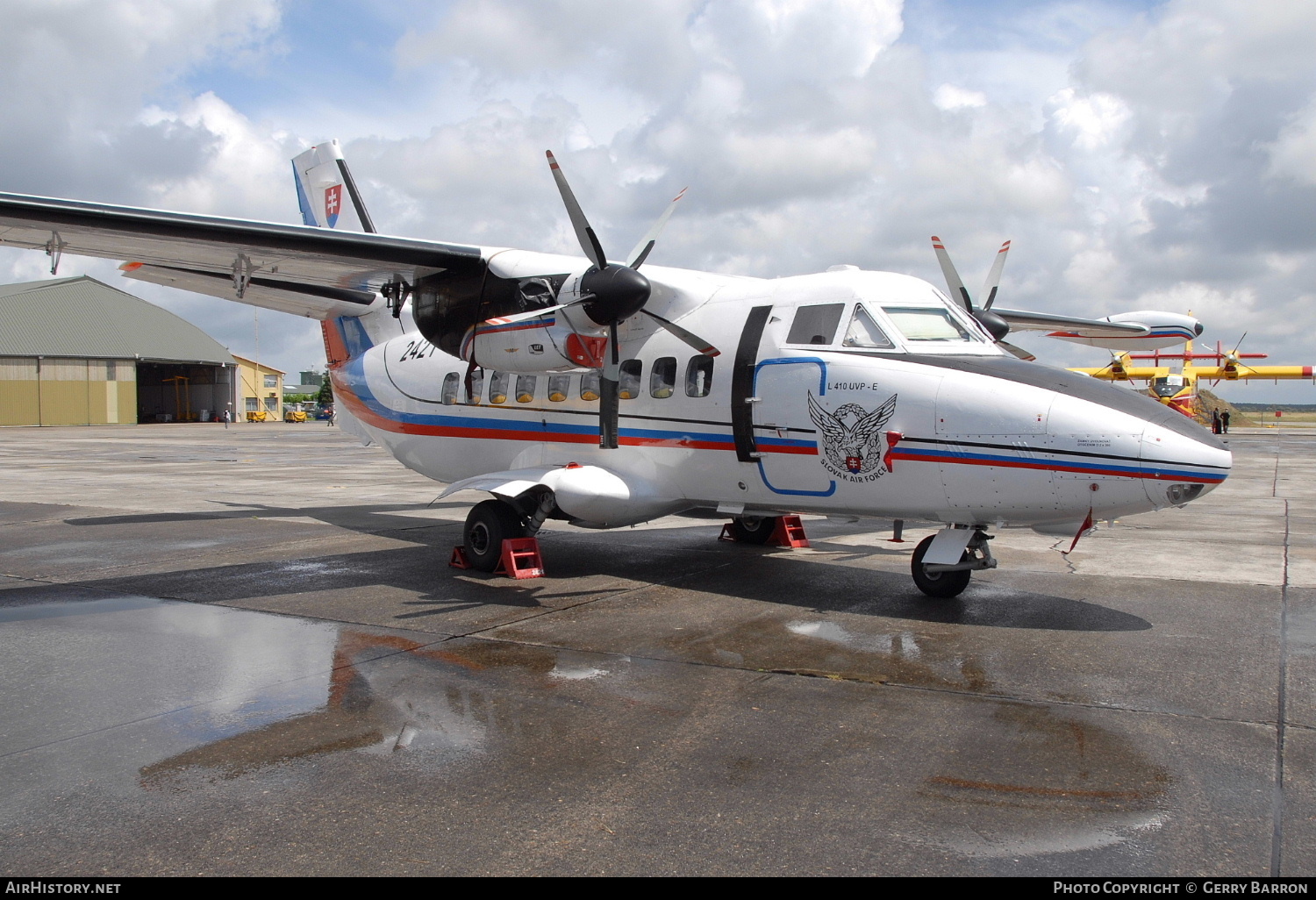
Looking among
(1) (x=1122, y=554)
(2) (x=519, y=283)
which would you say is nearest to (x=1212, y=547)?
(1) (x=1122, y=554)

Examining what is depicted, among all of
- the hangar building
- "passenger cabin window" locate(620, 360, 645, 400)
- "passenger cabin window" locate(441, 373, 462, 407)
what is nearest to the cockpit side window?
"passenger cabin window" locate(620, 360, 645, 400)

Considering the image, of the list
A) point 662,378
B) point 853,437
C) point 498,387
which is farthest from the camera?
point 498,387

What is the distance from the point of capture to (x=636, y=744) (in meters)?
4.89

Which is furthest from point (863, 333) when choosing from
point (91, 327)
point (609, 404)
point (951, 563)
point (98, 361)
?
point (91, 327)

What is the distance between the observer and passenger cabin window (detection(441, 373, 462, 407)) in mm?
12086

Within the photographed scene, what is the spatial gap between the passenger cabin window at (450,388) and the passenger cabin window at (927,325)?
5953 millimetres

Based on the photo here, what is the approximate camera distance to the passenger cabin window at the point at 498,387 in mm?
11461

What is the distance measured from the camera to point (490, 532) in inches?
402

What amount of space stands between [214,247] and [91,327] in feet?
278

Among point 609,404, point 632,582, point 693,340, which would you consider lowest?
point 632,582

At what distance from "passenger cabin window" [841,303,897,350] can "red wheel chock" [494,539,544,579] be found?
409 centimetres

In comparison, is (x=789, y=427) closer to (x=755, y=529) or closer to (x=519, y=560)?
(x=519, y=560)

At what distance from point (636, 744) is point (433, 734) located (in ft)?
3.69
